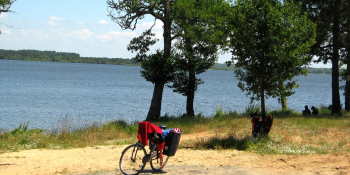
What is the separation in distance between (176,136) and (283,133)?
647 centimetres

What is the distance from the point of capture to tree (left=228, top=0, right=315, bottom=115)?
12.0 metres

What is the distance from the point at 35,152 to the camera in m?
10.0

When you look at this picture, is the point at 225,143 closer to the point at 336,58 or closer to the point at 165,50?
the point at 165,50

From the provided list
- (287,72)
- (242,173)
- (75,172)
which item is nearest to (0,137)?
(75,172)

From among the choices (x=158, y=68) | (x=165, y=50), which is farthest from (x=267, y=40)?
(x=165, y=50)

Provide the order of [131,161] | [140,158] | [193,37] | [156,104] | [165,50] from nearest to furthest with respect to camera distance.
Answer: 1. [140,158]
2. [131,161]
3. [193,37]
4. [165,50]
5. [156,104]

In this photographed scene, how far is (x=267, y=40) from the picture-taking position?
11922 millimetres

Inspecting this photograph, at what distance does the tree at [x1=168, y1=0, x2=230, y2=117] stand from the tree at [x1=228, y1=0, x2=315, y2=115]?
4206 mm

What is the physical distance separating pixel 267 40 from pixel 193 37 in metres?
6.60

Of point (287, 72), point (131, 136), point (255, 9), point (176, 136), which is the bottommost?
point (131, 136)

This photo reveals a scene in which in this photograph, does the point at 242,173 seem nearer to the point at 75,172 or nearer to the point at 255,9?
the point at 75,172

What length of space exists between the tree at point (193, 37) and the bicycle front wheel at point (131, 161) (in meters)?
9.62

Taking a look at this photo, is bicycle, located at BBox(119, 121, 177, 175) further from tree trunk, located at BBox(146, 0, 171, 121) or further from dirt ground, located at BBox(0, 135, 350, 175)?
tree trunk, located at BBox(146, 0, 171, 121)

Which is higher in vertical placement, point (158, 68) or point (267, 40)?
point (267, 40)
